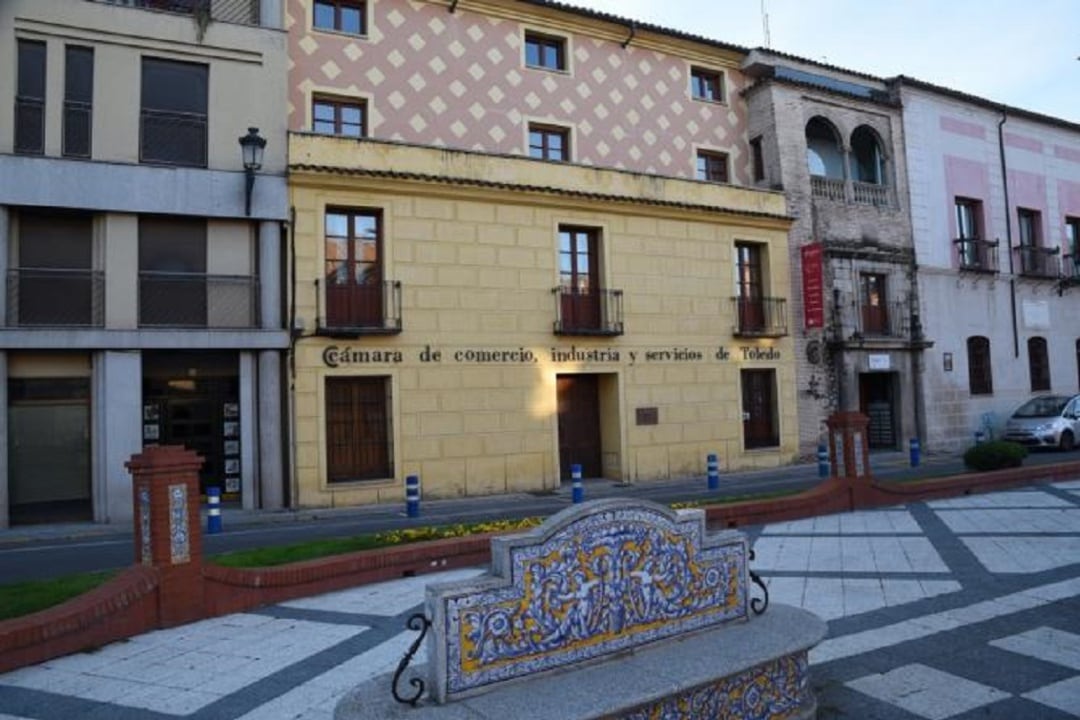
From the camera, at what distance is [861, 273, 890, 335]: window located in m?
22.8

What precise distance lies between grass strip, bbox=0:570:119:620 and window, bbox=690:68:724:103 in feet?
65.2

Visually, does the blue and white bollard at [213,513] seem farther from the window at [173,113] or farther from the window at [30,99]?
A: the window at [30,99]

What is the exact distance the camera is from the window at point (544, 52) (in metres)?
19.9

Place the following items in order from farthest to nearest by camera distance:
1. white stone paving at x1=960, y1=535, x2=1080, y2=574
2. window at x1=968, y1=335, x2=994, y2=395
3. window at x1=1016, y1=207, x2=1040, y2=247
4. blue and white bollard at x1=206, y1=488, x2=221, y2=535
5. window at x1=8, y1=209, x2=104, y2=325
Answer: window at x1=1016, y1=207, x2=1040, y2=247, window at x1=968, y1=335, x2=994, y2=395, window at x1=8, y1=209, x2=104, y2=325, blue and white bollard at x1=206, y1=488, x2=221, y2=535, white stone paving at x1=960, y1=535, x2=1080, y2=574

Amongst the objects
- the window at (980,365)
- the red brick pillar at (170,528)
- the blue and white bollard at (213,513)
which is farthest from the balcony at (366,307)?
the window at (980,365)

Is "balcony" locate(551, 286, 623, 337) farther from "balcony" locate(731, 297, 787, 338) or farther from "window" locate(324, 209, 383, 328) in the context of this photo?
"window" locate(324, 209, 383, 328)

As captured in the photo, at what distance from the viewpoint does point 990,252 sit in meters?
25.7

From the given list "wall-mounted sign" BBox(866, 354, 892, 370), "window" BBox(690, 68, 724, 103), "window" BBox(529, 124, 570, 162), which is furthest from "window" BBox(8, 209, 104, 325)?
"wall-mounted sign" BBox(866, 354, 892, 370)

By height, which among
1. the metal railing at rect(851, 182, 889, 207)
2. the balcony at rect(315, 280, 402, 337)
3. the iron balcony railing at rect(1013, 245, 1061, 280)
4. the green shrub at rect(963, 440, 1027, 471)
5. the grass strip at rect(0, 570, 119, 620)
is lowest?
the grass strip at rect(0, 570, 119, 620)

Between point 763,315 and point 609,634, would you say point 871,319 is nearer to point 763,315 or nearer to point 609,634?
point 763,315

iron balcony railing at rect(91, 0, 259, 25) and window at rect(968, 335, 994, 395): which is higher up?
iron balcony railing at rect(91, 0, 259, 25)

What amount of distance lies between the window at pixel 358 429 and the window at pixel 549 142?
25.1ft

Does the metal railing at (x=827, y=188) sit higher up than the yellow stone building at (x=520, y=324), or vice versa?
the metal railing at (x=827, y=188)

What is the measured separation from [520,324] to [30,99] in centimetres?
1052
